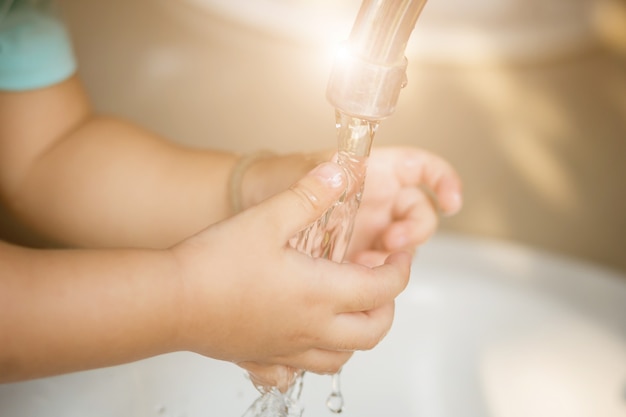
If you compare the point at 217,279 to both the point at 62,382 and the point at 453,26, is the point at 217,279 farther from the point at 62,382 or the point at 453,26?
the point at 453,26

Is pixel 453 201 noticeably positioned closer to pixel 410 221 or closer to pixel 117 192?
pixel 410 221

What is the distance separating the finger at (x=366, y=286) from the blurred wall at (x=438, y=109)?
1.72ft

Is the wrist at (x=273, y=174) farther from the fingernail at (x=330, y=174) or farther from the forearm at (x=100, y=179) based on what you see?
the fingernail at (x=330, y=174)

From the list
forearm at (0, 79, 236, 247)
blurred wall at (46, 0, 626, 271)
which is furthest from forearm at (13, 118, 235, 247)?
blurred wall at (46, 0, 626, 271)

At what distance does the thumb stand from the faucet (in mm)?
48

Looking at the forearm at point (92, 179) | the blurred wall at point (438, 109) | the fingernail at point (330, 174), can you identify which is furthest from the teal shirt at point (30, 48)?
the blurred wall at point (438, 109)

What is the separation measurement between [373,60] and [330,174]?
0.08m

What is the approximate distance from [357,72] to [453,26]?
92cm

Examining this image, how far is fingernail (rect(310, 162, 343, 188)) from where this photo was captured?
0.44m

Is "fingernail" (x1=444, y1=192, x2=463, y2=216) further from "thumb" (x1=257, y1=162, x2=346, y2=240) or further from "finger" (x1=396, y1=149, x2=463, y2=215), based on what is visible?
"thumb" (x1=257, y1=162, x2=346, y2=240)

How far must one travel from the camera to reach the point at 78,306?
0.41 metres

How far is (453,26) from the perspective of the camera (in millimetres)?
1265

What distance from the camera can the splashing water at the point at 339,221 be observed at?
45cm

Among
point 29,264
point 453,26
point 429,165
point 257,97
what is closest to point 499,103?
point 453,26
